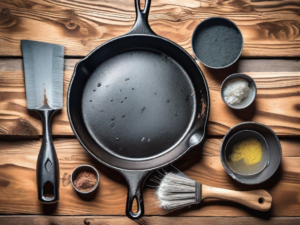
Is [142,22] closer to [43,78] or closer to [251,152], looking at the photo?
[43,78]

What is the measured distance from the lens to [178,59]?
83 centimetres

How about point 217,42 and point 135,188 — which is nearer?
point 135,188

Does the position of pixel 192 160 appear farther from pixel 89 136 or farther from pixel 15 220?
pixel 15 220

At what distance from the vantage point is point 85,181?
767mm

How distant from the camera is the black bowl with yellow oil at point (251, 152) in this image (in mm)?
772

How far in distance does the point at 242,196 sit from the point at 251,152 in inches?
5.2

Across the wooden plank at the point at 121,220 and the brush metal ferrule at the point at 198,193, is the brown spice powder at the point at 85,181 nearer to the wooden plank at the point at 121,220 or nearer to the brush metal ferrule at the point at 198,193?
the wooden plank at the point at 121,220

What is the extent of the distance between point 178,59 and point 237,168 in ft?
1.24

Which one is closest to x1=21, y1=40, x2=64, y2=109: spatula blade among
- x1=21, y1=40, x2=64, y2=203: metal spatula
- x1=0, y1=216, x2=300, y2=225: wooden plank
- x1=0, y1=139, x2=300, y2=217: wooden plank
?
x1=21, y1=40, x2=64, y2=203: metal spatula

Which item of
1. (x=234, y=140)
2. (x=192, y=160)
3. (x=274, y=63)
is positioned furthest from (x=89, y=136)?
(x=274, y=63)

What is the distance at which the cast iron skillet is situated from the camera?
0.79m

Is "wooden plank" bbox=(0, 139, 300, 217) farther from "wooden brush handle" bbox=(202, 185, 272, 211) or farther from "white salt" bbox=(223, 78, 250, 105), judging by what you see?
"white salt" bbox=(223, 78, 250, 105)

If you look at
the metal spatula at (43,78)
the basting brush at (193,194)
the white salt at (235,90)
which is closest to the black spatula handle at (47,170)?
the metal spatula at (43,78)

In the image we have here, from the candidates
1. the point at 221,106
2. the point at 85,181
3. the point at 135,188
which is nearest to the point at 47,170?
the point at 85,181
